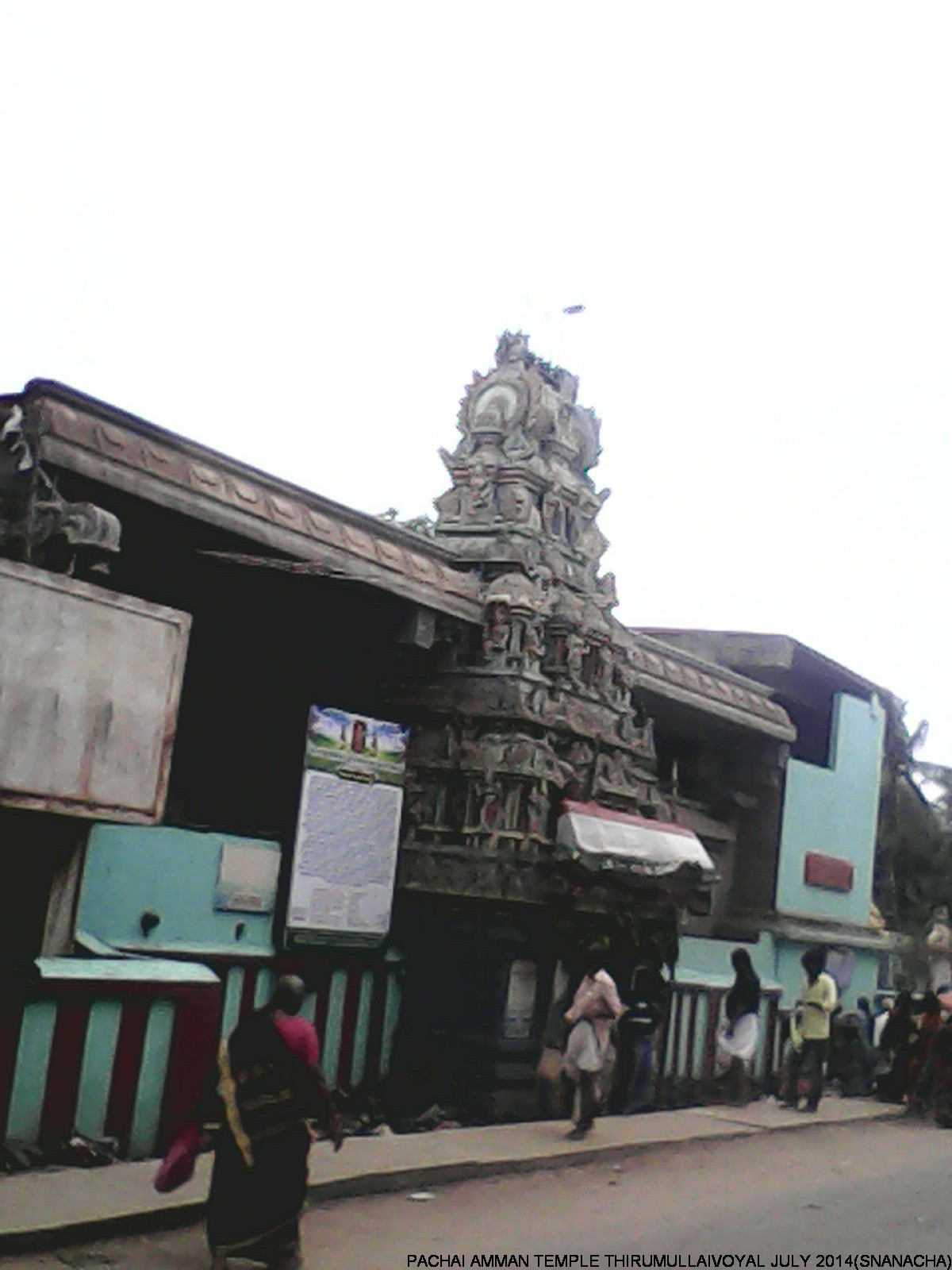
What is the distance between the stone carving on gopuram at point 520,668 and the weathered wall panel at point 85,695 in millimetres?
3780

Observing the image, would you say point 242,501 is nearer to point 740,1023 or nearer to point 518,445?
point 518,445

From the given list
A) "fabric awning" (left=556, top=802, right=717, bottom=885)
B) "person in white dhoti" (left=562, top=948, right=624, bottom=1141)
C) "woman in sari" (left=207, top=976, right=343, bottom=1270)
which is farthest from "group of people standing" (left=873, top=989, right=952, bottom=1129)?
"woman in sari" (left=207, top=976, right=343, bottom=1270)

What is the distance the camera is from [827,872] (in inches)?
768

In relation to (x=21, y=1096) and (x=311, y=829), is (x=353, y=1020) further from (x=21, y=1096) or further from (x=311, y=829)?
(x=21, y=1096)

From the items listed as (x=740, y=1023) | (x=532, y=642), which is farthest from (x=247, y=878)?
(x=740, y=1023)

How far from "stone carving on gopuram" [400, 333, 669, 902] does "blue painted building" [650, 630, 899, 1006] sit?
4.46 metres

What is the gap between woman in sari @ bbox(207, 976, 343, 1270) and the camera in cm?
691

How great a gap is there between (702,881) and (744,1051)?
206cm

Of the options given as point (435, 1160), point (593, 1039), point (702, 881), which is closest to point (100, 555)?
point (435, 1160)

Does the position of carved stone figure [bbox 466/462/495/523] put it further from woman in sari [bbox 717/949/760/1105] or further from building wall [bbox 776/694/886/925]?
building wall [bbox 776/694/886/925]

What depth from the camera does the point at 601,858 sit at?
13.0 metres

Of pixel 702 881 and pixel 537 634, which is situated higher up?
pixel 537 634

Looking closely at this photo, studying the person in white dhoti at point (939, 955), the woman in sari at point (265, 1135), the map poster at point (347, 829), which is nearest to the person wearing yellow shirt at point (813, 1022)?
the map poster at point (347, 829)

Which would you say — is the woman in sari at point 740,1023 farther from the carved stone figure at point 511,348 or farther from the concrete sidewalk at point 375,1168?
the carved stone figure at point 511,348
